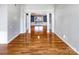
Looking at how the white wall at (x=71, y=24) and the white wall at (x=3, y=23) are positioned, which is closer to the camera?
the white wall at (x=71, y=24)

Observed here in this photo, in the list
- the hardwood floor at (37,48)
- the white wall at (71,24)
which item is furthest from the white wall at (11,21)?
the white wall at (71,24)

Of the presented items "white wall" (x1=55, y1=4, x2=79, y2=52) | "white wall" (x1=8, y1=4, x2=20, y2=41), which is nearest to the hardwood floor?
"white wall" (x1=55, y1=4, x2=79, y2=52)

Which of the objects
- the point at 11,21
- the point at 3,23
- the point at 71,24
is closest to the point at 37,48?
the point at 71,24

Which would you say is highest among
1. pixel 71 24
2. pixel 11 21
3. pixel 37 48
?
pixel 11 21

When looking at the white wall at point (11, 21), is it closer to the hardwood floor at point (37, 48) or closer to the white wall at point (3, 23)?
the white wall at point (3, 23)

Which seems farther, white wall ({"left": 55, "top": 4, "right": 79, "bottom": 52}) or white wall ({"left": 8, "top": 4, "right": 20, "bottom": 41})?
white wall ({"left": 8, "top": 4, "right": 20, "bottom": 41})

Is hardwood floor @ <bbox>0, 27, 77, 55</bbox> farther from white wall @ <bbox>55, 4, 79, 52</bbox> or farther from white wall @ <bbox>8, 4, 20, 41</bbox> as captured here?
white wall @ <bbox>8, 4, 20, 41</bbox>

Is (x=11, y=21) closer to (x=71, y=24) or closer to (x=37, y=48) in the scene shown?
(x=37, y=48)

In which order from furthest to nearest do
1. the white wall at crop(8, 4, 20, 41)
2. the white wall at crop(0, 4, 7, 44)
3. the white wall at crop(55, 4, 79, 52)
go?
the white wall at crop(8, 4, 20, 41), the white wall at crop(0, 4, 7, 44), the white wall at crop(55, 4, 79, 52)
